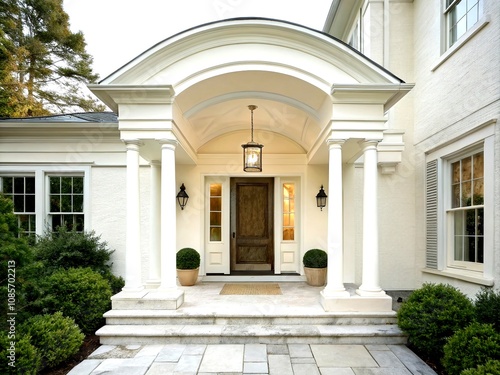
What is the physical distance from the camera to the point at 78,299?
4.75 meters

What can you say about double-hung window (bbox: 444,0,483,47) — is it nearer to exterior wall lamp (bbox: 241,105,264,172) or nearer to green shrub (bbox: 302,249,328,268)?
exterior wall lamp (bbox: 241,105,264,172)

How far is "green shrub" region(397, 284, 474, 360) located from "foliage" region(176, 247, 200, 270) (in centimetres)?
389

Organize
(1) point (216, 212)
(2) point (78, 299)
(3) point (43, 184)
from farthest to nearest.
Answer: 1. (1) point (216, 212)
2. (3) point (43, 184)
3. (2) point (78, 299)

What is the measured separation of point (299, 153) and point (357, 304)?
3.75m

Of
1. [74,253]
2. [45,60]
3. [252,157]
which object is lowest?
[74,253]

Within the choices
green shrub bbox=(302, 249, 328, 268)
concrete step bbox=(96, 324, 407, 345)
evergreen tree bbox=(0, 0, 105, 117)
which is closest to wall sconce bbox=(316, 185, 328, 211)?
green shrub bbox=(302, 249, 328, 268)

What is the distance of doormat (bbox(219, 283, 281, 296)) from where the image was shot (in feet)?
19.6

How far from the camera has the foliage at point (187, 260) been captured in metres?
6.58

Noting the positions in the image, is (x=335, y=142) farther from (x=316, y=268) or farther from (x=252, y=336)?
(x=252, y=336)

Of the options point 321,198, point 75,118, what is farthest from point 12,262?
point 321,198

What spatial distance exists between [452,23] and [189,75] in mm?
4591

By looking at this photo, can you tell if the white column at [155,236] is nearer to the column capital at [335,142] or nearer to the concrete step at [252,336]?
the concrete step at [252,336]

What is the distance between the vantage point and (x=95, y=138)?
277 inches

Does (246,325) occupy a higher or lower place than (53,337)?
lower
